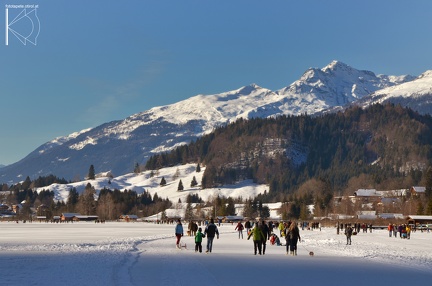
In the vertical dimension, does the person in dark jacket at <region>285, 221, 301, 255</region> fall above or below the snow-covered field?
above

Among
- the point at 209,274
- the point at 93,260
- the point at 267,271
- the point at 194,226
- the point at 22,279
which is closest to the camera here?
the point at 22,279

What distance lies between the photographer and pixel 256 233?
32531mm

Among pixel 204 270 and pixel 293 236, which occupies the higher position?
pixel 293 236

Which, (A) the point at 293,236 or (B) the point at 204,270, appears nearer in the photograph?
(B) the point at 204,270

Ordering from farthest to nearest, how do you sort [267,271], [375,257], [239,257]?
[375,257]
[239,257]
[267,271]

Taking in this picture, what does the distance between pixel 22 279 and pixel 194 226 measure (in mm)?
26247

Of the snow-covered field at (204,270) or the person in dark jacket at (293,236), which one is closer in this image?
the snow-covered field at (204,270)

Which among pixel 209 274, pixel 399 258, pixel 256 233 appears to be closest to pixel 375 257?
pixel 399 258

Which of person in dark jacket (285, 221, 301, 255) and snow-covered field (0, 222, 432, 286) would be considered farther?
person in dark jacket (285, 221, 301, 255)

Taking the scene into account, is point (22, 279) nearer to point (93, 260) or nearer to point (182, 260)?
point (93, 260)

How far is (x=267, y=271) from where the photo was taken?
955 inches

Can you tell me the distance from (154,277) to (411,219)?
10588cm

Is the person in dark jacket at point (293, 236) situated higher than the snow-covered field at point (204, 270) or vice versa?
the person in dark jacket at point (293, 236)

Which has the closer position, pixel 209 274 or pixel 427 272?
pixel 209 274
